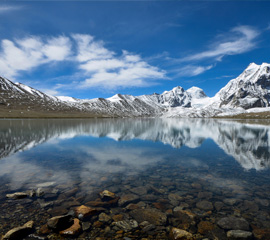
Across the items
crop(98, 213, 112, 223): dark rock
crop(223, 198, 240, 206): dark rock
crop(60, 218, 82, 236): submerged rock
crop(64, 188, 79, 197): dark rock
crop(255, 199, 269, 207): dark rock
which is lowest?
crop(98, 213, 112, 223): dark rock

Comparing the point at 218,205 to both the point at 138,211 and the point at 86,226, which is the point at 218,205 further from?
the point at 86,226

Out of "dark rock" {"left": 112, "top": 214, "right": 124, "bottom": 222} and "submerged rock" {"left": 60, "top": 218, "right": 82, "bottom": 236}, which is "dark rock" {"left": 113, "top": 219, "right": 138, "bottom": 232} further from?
"submerged rock" {"left": 60, "top": 218, "right": 82, "bottom": 236}

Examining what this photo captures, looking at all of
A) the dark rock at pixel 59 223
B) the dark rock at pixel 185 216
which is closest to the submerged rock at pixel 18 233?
the dark rock at pixel 59 223

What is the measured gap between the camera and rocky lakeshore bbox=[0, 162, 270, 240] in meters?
9.45

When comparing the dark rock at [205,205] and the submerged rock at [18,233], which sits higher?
the submerged rock at [18,233]

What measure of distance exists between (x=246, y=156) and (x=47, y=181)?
26720 mm

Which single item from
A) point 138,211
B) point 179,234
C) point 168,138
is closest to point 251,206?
point 179,234

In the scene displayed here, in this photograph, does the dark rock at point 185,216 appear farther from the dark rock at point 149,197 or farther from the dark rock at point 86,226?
the dark rock at point 86,226

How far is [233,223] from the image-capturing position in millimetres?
10344

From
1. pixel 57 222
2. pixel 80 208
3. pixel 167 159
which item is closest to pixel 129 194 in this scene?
pixel 80 208

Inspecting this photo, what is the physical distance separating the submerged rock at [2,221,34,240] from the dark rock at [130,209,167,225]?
5.75 meters

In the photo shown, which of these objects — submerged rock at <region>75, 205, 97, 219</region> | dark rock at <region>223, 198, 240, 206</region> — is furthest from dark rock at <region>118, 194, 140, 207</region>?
dark rock at <region>223, 198, 240, 206</region>

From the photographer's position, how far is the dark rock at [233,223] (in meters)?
9.99

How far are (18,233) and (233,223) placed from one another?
38.1 feet
